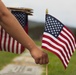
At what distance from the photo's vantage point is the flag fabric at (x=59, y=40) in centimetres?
908

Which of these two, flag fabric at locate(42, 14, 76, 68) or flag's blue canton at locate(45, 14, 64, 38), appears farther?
flag's blue canton at locate(45, 14, 64, 38)

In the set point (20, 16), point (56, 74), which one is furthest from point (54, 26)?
point (56, 74)

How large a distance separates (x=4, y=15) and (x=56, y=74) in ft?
38.3

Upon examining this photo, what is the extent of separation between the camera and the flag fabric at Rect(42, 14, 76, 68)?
357 inches

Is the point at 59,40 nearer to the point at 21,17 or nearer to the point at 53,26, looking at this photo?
the point at 53,26

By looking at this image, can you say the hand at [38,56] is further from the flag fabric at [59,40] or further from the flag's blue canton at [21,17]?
the flag's blue canton at [21,17]

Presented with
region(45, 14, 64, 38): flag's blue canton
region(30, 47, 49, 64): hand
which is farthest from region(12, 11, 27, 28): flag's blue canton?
region(30, 47, 49, 64): hand

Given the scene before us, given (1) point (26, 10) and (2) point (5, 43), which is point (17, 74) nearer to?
(2) point (5, 43)

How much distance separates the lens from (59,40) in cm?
944

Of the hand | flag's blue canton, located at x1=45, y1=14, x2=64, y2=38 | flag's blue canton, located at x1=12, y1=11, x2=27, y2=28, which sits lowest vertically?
flag's blue canton, located at x1=12, y1=11, x2=27, y2=28

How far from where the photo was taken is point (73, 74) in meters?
13.9

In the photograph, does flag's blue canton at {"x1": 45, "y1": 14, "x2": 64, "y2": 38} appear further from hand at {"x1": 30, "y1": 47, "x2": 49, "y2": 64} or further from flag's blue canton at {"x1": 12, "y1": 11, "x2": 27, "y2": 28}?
hand at {"x1": 30, "y1": 47, "x2": 49, "y2": 64}

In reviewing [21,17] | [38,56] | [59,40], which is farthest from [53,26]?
[38,56]

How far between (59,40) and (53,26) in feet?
1.54
